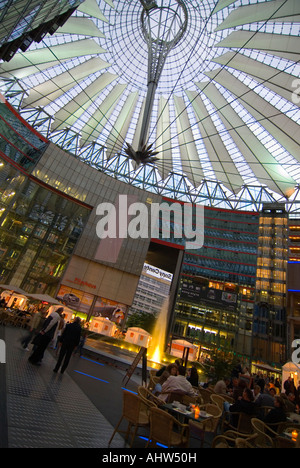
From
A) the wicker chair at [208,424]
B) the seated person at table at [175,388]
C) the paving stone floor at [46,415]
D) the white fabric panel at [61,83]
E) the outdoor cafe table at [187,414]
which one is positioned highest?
the white fabric panel at [61,83]

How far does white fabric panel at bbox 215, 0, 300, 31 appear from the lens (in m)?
18.5

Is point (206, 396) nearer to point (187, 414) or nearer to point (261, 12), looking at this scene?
point (187, 414)

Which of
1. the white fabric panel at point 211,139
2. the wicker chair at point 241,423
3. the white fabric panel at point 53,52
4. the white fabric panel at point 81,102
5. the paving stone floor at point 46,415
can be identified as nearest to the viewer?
the paving stone floor at point 46,415

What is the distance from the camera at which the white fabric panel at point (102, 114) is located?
3391cm

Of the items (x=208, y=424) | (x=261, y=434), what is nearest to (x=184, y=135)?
(x=208, y=424)

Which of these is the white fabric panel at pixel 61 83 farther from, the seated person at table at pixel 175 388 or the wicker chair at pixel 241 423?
the wicker chair at pixel 241 423

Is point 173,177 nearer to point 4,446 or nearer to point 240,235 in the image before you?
point 240,235

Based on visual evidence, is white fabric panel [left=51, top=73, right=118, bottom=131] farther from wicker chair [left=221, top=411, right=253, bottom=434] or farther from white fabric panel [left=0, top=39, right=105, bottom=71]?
wicker chair [left=221, top=411, right=253, bottom=434]

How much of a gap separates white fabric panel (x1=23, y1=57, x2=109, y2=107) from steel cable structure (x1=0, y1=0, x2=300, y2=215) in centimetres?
12

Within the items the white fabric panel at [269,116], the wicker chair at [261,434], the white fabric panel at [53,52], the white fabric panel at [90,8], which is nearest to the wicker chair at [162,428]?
the wicker chair at [261,434]

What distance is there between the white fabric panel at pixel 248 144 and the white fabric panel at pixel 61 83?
12848 mm

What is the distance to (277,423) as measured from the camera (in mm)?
6633

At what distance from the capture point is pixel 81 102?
34312 millimetres

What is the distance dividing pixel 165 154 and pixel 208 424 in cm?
3603
